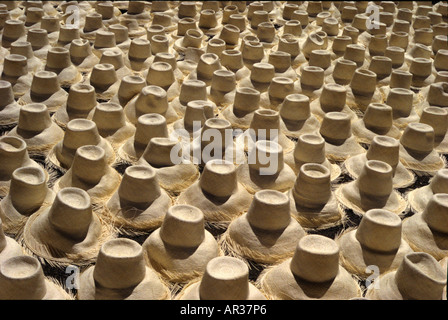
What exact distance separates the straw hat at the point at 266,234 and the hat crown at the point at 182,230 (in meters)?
0.14

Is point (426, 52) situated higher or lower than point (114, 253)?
lower

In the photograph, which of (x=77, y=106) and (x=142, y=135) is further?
(x=77, y=106)

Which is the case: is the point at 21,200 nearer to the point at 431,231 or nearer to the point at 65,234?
the point at 65,234

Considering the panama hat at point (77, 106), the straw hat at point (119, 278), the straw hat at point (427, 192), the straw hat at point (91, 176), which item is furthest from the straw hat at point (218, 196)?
the panama hat at point (77, 106)

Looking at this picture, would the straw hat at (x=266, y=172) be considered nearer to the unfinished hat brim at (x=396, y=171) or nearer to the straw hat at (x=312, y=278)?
the unfinished hat brim at (x=396, y=171)

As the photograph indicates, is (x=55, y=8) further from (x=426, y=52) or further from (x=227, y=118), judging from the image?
(x=426, y=52)

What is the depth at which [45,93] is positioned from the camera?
250 cm

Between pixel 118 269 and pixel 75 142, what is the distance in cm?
74

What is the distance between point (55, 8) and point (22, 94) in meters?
1.32

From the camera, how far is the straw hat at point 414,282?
148 cm

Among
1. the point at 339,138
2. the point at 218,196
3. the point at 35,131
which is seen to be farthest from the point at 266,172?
the point at 35,131

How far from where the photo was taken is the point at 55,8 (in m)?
3.71

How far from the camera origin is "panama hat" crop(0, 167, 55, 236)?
177 centimetres

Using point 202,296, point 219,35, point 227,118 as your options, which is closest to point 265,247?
point 202,296
